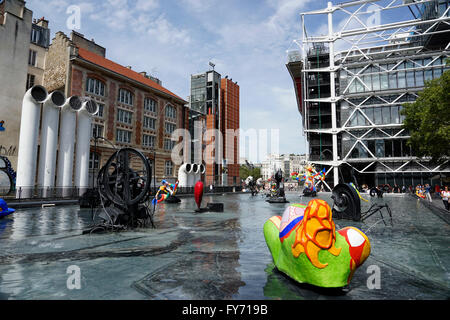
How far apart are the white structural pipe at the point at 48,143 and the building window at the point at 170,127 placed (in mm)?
20553

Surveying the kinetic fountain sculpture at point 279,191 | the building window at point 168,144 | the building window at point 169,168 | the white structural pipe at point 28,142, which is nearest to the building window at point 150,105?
the building window at point 168,144

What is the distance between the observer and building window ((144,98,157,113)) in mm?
40656

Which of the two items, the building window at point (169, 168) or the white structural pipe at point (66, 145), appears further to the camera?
the building window at point (169, 168)

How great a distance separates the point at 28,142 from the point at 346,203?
2281 centimetres

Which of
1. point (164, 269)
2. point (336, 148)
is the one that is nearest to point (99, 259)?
point (164, 269)

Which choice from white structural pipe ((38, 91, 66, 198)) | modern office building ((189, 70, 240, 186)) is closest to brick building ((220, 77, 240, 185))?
modern office building ((189, 70, 240, 186))

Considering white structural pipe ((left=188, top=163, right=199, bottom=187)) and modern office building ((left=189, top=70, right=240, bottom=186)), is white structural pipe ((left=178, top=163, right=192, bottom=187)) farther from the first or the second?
modern office building ((left=189, top=70, right=240, bottom=186))

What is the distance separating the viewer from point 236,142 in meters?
81.4

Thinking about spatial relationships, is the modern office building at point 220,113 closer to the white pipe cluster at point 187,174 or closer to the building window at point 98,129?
the white pipe cluster at point 187,174

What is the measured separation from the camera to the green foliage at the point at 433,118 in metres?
21.2

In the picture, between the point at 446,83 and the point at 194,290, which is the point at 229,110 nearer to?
the point at 446,83

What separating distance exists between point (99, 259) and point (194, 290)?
2727mm

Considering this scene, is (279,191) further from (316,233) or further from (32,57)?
(32,57)
